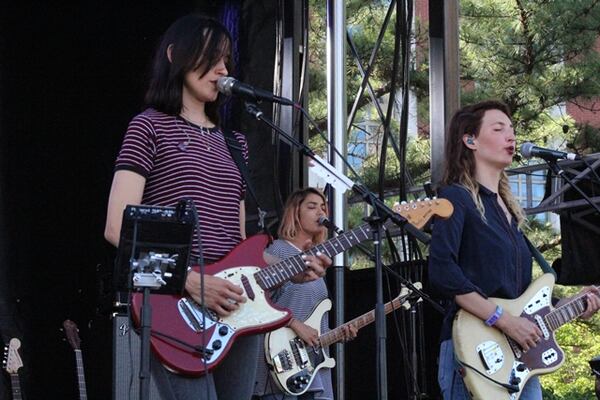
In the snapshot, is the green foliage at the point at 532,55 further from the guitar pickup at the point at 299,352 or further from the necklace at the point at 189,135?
the necklace at the point at 189,135

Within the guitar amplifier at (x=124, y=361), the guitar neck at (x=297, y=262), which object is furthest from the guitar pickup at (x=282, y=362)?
the guitar neck at (x=297, y=262)

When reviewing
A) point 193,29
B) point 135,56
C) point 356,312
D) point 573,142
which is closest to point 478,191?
point 193,29

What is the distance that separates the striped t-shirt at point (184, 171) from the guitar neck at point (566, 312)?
5.28 feet

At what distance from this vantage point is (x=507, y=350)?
489cm

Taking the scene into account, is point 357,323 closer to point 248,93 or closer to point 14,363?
point 14,363

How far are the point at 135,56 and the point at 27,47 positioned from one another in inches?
25.9

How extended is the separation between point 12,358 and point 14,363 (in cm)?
3

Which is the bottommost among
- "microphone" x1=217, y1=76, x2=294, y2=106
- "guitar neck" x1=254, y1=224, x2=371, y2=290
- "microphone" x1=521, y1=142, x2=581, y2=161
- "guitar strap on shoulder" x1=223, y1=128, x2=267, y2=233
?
"guitar neck" x1=254, y1=224, x2=371, y2=290

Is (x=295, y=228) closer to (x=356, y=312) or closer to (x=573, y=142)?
(x=356, y=312)

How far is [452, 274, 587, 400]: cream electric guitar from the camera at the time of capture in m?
4.80

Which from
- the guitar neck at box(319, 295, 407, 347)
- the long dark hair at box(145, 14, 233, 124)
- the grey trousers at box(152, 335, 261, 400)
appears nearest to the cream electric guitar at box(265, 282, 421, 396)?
the guitar neck at box(319, 295, 407, 347)

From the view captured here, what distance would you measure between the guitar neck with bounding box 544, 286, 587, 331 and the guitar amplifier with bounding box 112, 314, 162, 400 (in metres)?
1.79

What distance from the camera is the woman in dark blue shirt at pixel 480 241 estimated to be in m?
4.87

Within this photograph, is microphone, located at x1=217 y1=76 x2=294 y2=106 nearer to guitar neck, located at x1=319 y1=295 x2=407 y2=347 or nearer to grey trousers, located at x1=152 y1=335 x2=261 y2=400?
grey trousers, located at x1=152 y1=335 x2=261 y2=400
